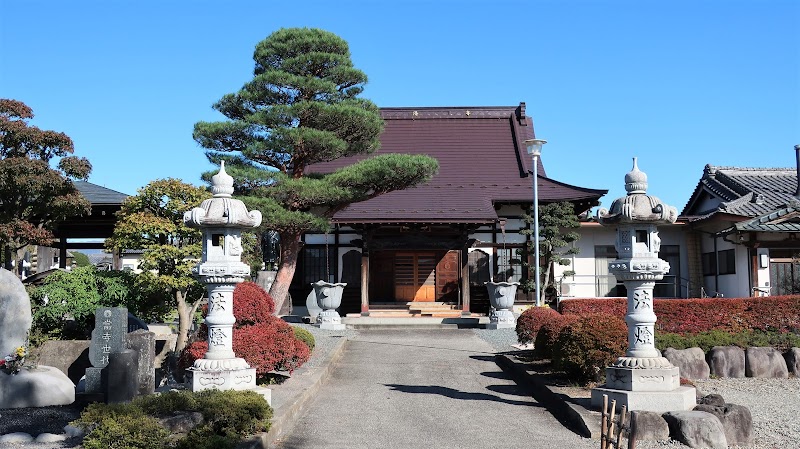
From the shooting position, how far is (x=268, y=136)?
16.3 metres

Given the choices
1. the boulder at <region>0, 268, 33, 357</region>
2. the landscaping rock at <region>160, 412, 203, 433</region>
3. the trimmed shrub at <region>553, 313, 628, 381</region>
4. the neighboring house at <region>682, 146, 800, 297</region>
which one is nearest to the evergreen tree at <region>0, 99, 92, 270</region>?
the boulder at <region>0, 268, 33, 357</region>

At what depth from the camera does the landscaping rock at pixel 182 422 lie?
7086 millimetres

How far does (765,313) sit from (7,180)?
654 inches

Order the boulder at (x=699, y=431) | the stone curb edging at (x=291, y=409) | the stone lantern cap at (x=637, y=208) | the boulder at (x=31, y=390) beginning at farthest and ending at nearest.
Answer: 1. the boulder at (x=31, y=390)
2. the stone lantern cap at (x=637, y=208)
3. the boulder at (x=699, y=431)
4. the stone curb edging at (x=291, y=409)

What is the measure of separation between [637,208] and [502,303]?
1130cm

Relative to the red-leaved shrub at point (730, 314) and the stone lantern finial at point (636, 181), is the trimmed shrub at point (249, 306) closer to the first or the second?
the stone lantern finial at point (636, 181)

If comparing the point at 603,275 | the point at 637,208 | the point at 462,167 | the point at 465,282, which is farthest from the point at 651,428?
the point at 462,167

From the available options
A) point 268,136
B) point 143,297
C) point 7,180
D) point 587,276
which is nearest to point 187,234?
point 143,297

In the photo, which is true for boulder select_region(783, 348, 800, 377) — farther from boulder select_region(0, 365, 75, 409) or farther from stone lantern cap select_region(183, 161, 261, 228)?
boulder select_region(0, 365, 75, 409)

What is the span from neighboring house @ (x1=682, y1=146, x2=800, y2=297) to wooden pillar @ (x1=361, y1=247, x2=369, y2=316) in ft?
35.6

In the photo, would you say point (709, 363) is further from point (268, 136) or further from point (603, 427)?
point (268, 136)

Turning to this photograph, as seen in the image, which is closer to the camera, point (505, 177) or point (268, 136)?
point (268, 136)

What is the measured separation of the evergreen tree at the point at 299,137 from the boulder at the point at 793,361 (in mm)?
8049

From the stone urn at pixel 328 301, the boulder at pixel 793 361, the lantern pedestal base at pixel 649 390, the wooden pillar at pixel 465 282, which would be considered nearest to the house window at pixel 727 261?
the wooden pillar at pixel 465 282
